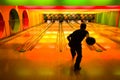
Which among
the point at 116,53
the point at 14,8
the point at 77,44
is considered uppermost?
the point at 14,8

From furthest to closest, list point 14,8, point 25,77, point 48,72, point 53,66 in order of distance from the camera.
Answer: point 14,8 → point 53,66 → point 48,72 → point 25,77

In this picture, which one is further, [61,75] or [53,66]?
[53,66]

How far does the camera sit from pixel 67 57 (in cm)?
557

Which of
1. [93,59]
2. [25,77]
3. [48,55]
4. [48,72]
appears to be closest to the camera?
[25,77]

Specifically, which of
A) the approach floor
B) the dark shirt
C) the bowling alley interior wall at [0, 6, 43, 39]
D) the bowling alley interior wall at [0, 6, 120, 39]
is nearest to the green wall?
the bowling alley interior wall at [0, 6, 120, 39]

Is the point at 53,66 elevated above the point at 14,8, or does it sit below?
below

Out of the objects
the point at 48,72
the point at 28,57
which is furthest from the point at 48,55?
the point at 48,72

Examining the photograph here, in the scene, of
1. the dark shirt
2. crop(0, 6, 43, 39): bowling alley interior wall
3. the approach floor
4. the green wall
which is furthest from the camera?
the green wall

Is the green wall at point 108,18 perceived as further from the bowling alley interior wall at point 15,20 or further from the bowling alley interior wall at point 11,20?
the bowling alley interior wall at point 11,20

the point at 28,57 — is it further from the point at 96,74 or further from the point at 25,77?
the point at 96,74

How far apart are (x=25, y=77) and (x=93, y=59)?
89.0 inches

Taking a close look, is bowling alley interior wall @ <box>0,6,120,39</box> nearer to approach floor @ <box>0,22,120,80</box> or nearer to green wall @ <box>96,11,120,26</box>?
green wall @ <box>96,11,120,26</box>

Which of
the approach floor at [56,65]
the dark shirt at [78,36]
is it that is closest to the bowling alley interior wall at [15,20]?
the approach floor at [56,65]

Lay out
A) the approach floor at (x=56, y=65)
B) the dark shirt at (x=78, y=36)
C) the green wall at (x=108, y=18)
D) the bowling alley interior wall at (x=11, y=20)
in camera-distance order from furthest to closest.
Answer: the green wall at (x=108, y=18) → the bowling alley interior wall at (x=11, y=20) → the dark shirt at (x=78, y=36) → the approach floor at (x=56, y=65)
